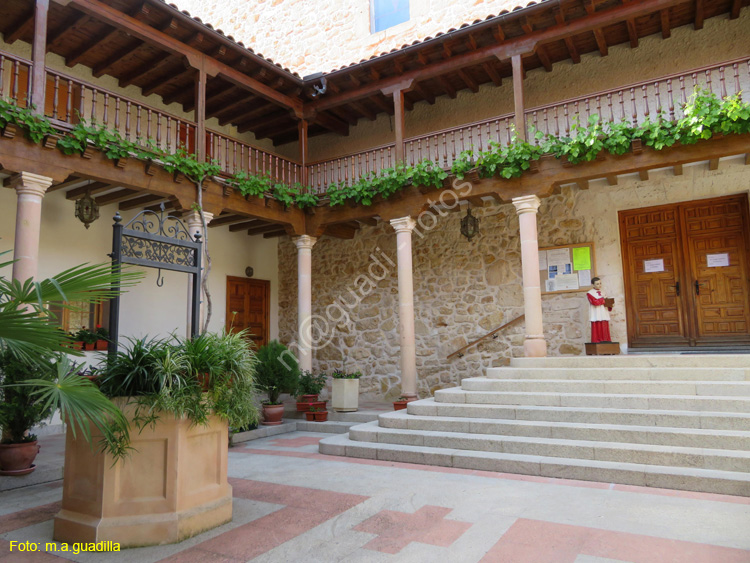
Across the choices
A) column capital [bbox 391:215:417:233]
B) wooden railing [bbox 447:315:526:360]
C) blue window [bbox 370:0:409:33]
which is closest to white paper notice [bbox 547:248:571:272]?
wooden railing [bbox 447:315:526:360]

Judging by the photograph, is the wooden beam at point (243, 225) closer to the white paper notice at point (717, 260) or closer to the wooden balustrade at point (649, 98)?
the wooden balustrade at point (649, 98)

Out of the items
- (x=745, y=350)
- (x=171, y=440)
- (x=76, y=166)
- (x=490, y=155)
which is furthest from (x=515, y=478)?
(x=76, y=166)

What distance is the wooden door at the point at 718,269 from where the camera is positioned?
7.97 metres

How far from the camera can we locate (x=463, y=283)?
9.88m

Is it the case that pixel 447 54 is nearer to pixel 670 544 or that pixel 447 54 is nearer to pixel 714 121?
pixel 714 121

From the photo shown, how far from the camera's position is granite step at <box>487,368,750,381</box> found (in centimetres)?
559

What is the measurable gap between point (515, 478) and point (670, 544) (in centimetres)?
170

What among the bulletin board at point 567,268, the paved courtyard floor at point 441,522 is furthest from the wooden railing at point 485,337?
the paved courtyard floor at point 441,522

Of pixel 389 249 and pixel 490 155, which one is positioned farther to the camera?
pixel 389 249

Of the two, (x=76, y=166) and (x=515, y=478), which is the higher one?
(x=76, y=166)

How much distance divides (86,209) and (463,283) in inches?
254

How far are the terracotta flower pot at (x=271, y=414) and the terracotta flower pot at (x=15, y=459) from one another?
11.0 ft

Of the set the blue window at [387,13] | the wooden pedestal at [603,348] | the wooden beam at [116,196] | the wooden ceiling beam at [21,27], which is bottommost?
the wooden pedestal at [603,348]

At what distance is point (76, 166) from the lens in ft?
21.1
